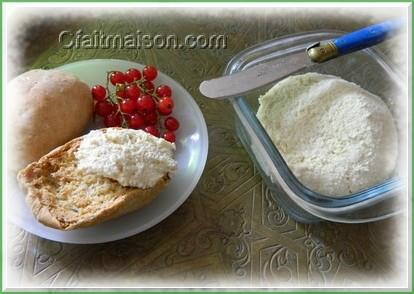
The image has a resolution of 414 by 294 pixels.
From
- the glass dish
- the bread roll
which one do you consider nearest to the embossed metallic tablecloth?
the glass dish

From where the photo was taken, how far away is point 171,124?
941 mm

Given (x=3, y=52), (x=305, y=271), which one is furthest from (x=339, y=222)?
(x=3, y=52)

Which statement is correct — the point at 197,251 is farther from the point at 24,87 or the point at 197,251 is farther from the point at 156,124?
the point at 24,87

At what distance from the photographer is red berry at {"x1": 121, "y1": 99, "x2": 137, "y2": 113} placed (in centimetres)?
94

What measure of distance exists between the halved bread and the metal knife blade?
202 mm

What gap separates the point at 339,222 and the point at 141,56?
1.93 feet

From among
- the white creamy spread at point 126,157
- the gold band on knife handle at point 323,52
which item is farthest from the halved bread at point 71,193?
the gold band on knife handle at point 323,52

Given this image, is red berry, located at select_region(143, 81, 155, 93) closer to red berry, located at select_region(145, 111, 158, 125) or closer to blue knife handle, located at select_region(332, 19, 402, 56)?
red berry, located at select_region(145, 111, 158, 125)

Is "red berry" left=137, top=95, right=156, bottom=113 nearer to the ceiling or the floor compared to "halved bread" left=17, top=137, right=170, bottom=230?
nearer to the ceiling

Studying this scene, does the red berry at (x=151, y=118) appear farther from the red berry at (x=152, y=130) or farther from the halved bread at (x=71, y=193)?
the halved bread at (x=71, y=193)

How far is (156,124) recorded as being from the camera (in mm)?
975

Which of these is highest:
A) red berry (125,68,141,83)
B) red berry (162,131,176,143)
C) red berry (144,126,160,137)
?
red berry (125,68,141,83)

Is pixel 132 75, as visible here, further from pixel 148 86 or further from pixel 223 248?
pixel 223 248

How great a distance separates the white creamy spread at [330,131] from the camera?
85cm
